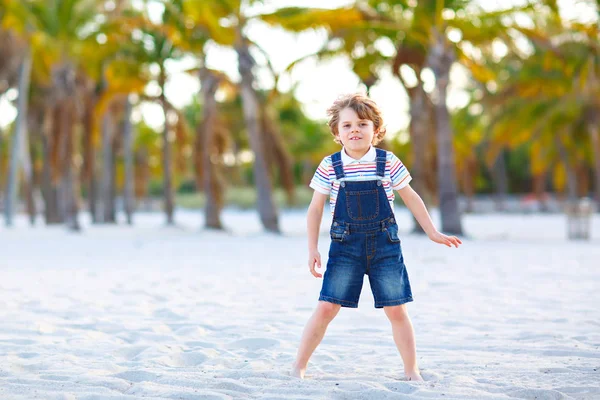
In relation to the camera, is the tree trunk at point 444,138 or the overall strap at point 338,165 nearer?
the overall strap at point 338,165

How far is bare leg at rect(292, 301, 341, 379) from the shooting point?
3535 mm

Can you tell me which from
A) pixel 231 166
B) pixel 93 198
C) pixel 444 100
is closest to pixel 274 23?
pixel 444 100

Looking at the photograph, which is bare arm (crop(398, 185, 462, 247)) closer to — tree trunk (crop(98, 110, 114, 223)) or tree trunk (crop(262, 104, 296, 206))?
tree trunk (crop(262, 104, 296, 206))

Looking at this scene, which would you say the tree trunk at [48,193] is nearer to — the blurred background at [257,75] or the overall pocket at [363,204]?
the blurred background at [257,75]

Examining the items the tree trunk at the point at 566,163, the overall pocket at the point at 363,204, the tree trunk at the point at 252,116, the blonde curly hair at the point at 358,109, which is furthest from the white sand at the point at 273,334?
the tree trunk at the point at 566,163

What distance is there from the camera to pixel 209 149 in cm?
1880

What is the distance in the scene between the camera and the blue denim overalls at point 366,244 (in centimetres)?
346

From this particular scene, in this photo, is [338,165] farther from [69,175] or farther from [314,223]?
[69,175]

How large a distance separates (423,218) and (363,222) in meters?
0.29

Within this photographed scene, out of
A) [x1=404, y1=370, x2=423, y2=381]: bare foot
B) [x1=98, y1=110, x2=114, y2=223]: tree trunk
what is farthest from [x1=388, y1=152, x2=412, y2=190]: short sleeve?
[x1=98, y1=110, x2=114, y2=223]: tree trunk

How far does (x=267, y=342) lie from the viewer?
4.54 meters

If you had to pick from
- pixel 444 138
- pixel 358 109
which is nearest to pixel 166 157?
pixel 444 138

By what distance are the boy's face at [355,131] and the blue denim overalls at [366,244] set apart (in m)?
0.08

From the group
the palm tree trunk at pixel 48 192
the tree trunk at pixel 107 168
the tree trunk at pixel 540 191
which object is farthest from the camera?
the tree trunk at pixel 540 191
